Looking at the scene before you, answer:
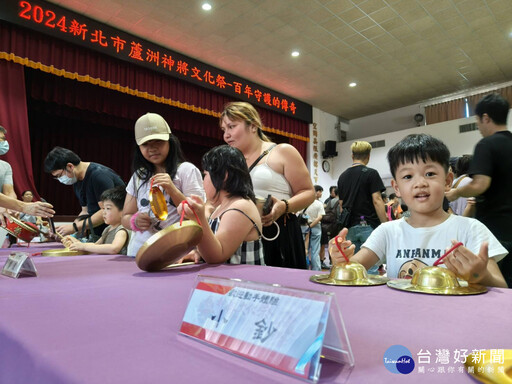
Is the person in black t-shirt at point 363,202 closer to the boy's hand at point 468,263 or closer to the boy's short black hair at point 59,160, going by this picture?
the boy's hand at point 468,263

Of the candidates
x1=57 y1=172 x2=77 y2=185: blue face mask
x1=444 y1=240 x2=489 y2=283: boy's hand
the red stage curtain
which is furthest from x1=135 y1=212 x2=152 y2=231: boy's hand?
the red stage curtain

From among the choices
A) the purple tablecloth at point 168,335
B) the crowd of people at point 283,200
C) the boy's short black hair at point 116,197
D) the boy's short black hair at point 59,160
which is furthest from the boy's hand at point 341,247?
the boy's short black hair at point 59,160

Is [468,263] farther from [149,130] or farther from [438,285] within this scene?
[149,130]

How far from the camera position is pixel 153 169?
1.67 metres

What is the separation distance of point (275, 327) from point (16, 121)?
518cm

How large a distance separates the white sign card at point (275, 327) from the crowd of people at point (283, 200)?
0.47m

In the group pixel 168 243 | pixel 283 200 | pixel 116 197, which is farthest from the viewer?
pixel 116 197

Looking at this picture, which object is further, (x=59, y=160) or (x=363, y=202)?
(x=363, y=202)

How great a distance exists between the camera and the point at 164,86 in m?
5.45

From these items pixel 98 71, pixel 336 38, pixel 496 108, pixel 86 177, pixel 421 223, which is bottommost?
pixel 421 223

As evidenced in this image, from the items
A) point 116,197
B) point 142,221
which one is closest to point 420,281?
point 142,221

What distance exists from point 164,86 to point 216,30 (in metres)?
1.23

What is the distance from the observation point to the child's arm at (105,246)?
6.03 ft

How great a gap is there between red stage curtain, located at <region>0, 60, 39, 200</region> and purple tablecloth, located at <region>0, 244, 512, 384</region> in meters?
4.44
